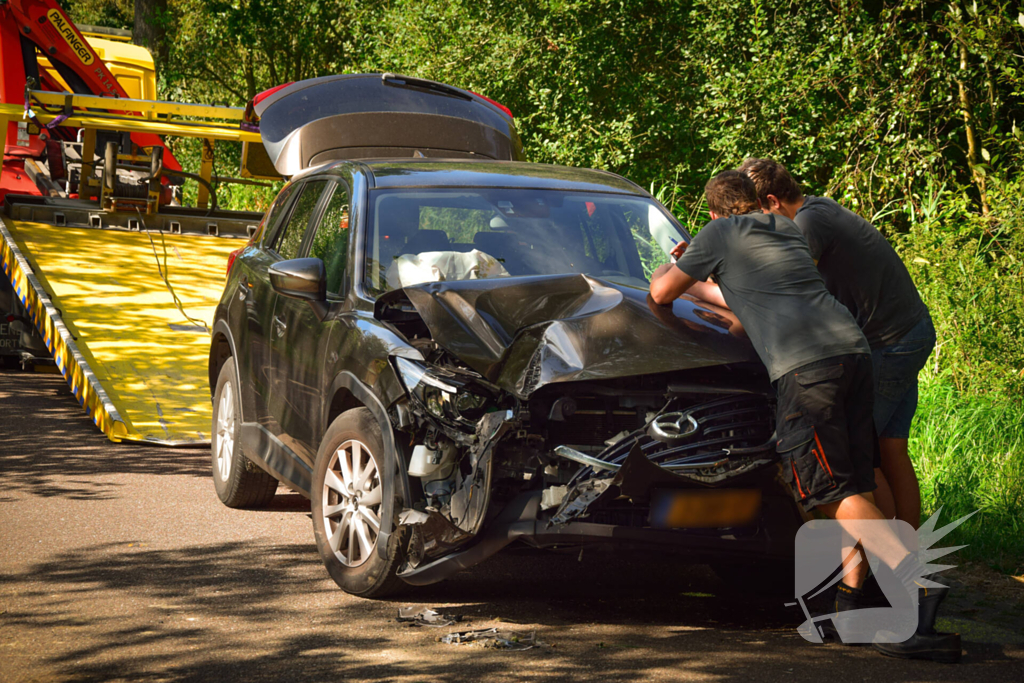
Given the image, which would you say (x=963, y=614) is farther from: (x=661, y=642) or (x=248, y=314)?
(x=248, y=314)

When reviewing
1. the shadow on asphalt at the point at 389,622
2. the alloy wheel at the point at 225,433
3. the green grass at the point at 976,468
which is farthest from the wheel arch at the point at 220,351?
the green grass at the point at 976,468

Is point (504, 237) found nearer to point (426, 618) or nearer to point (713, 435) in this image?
point (713, 435)

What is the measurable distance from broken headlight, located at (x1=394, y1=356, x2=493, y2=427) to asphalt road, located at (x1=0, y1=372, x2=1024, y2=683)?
71 cm

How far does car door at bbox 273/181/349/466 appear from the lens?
17.4 ft

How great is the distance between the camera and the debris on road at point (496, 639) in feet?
14.1

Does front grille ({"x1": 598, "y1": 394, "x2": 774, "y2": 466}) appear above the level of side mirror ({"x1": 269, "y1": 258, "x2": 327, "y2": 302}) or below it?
below

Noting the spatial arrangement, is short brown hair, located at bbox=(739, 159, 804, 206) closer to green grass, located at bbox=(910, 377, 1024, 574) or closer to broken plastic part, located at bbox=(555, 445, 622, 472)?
broken plastic part, located at bbox=(555, 445, 622, 472)

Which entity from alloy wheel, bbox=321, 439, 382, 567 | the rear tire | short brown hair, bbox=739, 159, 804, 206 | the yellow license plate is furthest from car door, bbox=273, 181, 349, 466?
short brown hair, bbox=739, 159, 804, 206

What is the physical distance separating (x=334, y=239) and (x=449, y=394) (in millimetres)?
1604

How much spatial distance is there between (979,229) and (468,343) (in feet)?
23.9

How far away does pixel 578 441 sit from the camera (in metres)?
4.35

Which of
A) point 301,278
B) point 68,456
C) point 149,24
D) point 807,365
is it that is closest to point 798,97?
point 68,456

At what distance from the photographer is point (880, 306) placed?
487 cm

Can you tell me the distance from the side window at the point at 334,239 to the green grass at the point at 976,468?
11.1 ft
